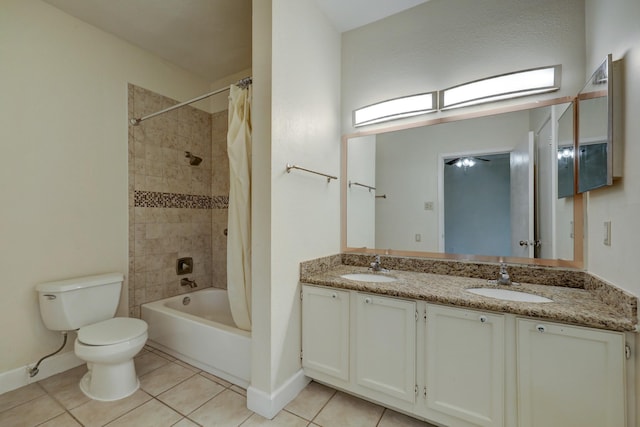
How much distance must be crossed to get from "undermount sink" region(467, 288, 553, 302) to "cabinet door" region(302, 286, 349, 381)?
77cm

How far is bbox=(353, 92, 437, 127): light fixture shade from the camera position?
1.99m

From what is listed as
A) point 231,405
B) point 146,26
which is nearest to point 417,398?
point 231,405

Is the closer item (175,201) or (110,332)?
(110,332)

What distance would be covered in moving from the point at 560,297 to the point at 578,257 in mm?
367

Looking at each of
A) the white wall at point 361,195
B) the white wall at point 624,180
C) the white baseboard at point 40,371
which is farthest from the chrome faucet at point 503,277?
Answer: the white baseboard at point 40,371

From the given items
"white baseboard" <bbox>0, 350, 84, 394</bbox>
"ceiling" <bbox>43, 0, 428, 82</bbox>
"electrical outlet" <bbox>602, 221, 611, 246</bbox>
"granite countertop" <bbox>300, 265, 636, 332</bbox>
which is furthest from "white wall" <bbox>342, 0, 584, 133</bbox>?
"white baseboard" <bbox>0, 350, 84, 394</bbox>

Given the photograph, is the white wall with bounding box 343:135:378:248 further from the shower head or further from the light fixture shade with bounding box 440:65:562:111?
the shower head

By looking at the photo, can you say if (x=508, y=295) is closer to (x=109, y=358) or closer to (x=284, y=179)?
(x=284, y=179)

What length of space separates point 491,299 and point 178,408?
188 cm

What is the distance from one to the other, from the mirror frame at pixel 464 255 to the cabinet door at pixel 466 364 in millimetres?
633

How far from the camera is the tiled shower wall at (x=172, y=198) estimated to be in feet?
8.29

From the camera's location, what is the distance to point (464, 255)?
1.88 m

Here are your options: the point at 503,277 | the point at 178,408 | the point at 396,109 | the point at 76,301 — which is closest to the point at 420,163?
the point at 396,109

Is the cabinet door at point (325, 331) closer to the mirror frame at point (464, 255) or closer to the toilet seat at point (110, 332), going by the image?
the mirror frame at point (464, 255)
